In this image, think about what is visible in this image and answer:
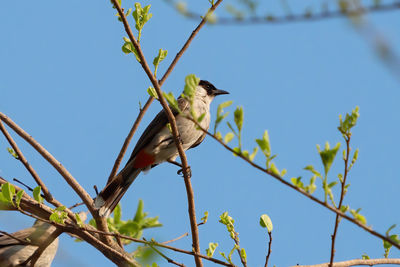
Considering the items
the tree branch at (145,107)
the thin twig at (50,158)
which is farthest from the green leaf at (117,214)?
the tree branch at (145,107)

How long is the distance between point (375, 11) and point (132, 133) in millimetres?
3992

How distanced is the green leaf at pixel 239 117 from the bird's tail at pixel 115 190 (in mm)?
2866

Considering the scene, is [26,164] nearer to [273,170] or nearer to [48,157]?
[48,157]

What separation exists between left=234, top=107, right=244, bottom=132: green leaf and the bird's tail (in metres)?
2.87

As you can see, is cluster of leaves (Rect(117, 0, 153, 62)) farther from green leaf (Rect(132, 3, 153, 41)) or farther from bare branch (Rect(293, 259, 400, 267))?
bare branch (Rect(293, 259, 400, 267))

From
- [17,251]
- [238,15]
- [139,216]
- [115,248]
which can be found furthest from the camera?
[17,251]

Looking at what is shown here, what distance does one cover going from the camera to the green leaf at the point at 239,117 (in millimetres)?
2180

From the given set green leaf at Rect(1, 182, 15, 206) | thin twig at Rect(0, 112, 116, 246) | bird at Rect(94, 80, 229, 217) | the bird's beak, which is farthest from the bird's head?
green leaf at Rect(1, 182, 15, 206)

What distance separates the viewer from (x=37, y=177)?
4.39m

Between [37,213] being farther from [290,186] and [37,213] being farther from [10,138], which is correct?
[290,186]

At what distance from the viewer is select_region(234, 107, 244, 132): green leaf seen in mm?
2180

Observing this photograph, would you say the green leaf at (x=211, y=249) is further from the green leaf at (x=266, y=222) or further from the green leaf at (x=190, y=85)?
the green leaf at (x=190, y=85)

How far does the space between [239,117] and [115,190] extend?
3518 millimetres

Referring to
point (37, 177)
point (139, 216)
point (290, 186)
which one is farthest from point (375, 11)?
point (37, 177)
